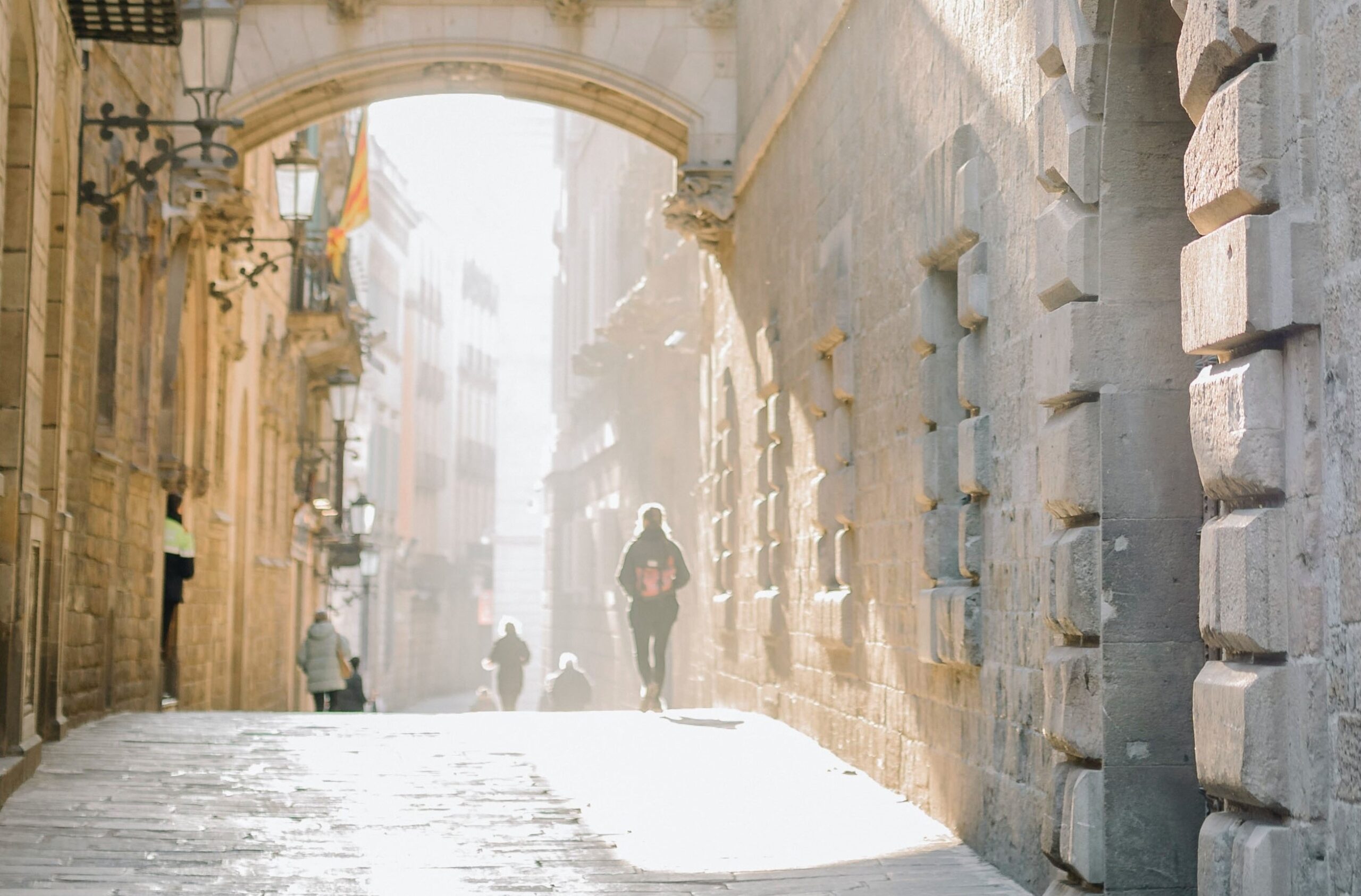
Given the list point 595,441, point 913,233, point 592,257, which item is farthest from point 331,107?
point 592,257

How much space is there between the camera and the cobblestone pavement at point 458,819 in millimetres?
6797

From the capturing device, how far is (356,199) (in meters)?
28.5

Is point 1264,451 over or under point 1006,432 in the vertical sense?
under

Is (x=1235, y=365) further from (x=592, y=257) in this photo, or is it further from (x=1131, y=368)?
(x=592, y=257)

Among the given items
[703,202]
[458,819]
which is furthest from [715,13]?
[458,819]

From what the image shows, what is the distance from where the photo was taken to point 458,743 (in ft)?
37.7

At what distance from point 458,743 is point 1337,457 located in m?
8.01

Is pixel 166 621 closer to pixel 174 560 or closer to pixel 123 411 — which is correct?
pixel 174 560

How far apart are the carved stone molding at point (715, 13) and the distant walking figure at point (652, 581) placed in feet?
13.7

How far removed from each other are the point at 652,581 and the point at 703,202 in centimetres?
317

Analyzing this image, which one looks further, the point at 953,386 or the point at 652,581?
the point at 652,581

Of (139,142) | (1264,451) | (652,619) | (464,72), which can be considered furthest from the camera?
(464,72)

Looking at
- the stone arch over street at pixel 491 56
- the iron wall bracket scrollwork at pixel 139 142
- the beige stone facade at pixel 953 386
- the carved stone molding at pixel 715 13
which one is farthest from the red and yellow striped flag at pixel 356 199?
the iron wall bracket scrollwork at pixel 139 142

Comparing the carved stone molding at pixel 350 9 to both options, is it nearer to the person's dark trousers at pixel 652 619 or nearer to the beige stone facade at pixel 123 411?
the beige stone facade at pixel 123 411
